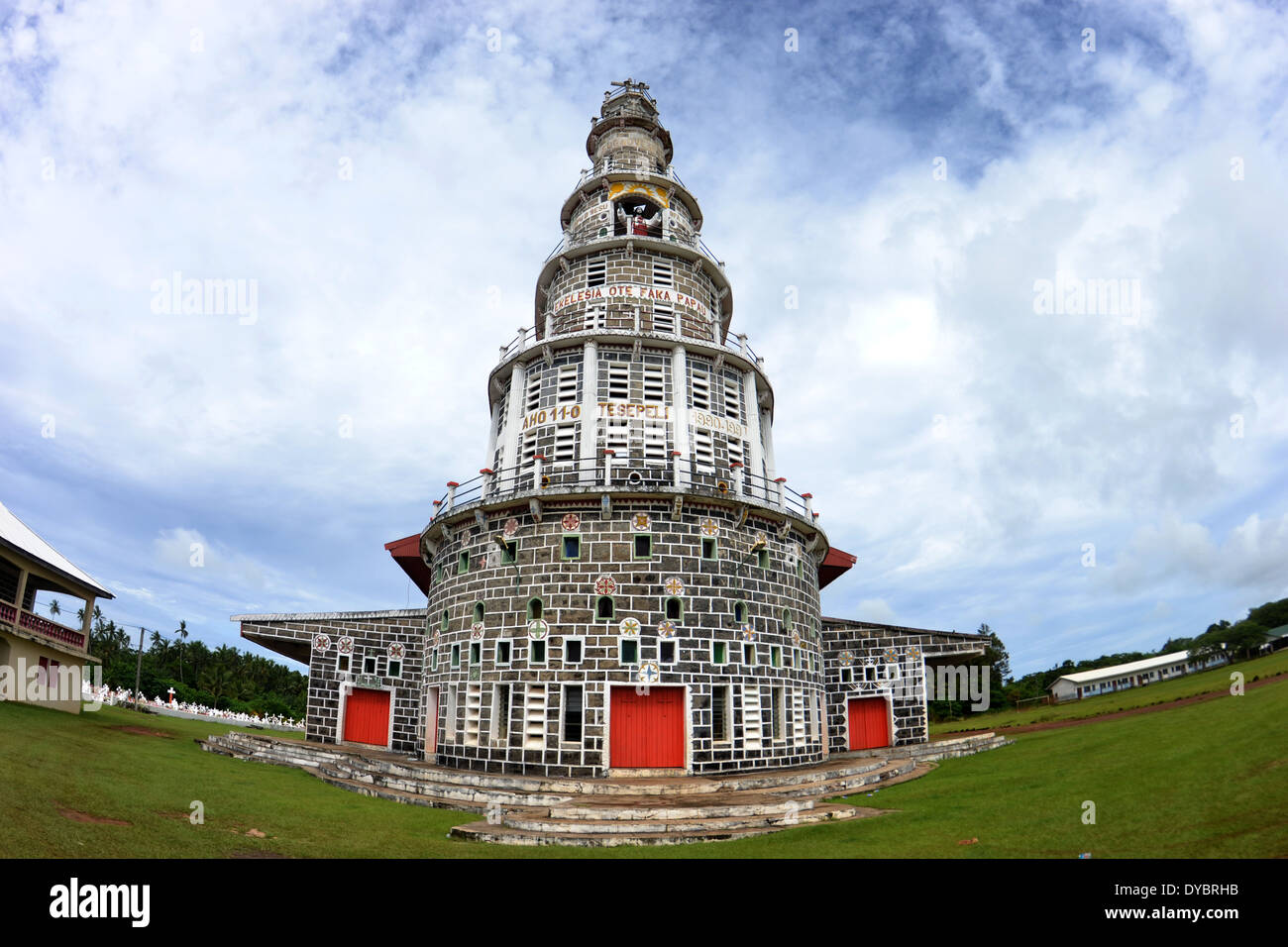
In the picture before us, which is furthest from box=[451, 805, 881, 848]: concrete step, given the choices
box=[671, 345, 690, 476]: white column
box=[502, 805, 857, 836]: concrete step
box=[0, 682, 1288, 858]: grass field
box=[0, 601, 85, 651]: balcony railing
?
→ box=[0, 601, 85, 651]: balcony railing

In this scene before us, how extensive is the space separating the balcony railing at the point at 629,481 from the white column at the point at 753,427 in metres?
0.58

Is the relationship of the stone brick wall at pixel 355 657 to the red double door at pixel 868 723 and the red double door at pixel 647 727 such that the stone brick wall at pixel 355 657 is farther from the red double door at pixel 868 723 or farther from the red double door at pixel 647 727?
the red double door at pixel 868 723

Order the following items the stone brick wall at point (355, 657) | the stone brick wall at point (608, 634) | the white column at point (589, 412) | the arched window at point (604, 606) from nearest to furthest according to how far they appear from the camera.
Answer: the stone brick wall at point (608, 634), the arched window at point (604, 606), the white column at point (589, 412), the stone brick wall at point (355, 657)

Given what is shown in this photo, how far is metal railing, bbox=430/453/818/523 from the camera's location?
954 inches

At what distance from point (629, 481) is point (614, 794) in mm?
9986

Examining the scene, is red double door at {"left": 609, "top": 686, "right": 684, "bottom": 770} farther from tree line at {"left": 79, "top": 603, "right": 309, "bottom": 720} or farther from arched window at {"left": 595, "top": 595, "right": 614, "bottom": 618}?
tree line at {"left": 79, "top": 603, "right": 309, "bottom": 720}

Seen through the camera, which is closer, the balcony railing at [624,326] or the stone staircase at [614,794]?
the stone staircase at [614,794]

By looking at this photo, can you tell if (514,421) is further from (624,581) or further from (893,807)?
(893,807)

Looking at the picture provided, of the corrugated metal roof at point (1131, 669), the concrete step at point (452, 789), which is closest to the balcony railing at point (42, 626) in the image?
the concrete step at point (452, 789)

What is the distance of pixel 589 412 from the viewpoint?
26.7 meters

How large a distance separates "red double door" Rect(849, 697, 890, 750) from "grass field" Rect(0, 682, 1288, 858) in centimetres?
1168

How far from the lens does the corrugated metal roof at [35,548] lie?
26.4 m
